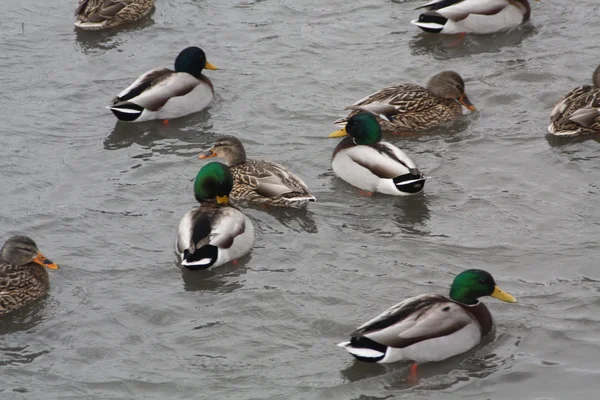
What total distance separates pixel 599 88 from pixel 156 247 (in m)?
5.54

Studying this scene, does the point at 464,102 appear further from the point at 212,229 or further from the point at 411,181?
the point at 212,229

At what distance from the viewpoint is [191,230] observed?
10289 millimetres

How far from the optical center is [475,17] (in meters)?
15.5

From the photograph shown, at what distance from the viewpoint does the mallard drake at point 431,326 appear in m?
8.45

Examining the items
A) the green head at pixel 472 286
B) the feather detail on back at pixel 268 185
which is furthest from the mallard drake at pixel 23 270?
the green head at pixel 472 286

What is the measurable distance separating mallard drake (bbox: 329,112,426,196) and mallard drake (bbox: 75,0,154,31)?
5.03 metres

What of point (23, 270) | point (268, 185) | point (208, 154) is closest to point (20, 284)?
point (23, 270)

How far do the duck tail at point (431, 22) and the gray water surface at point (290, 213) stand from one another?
164 mm

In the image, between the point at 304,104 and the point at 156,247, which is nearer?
the point at 156,247

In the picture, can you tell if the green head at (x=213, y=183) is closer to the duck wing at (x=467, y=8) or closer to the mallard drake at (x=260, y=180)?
the mallard drake at (x=260, y=180)

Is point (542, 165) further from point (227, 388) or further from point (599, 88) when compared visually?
point (227, 388)

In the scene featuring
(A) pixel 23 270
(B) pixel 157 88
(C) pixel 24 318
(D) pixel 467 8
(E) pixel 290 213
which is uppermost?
(D) pixel 467 8

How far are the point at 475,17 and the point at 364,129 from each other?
13.7ft

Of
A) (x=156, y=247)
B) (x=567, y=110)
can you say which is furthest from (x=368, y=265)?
(x=567, y=110)
